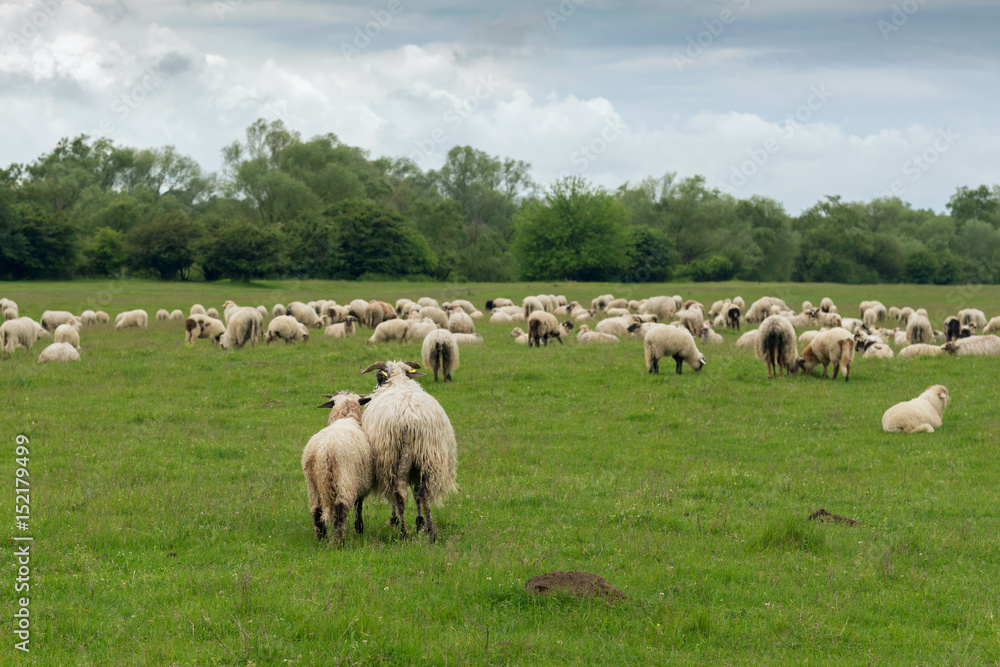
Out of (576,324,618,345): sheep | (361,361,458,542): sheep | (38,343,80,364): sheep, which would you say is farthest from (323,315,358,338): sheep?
(361,361,458,542): sheep

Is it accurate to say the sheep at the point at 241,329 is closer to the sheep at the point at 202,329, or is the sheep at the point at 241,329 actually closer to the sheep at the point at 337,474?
the sheep at the point at 202,329

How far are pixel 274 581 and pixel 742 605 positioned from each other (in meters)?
4.35

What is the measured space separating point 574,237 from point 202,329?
203ft

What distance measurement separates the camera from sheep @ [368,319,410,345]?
29.2m

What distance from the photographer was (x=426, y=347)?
21.0 metres

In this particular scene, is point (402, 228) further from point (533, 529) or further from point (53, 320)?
point (533, 529)

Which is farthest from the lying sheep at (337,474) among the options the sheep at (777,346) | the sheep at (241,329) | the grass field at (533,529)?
the sheep at (241,329)

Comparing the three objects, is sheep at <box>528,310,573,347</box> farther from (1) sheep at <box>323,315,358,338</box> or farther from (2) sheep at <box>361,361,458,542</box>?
(2) sheep at <box>361,361,458,542</box>

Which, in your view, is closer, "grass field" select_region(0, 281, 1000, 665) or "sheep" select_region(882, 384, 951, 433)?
"grass field" select_region(0, 281, 1000, 665)

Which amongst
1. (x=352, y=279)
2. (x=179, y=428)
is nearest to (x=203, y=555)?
(x=179, y=428)

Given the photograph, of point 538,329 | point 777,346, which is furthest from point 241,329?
point 777,346

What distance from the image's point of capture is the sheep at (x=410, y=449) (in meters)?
9.08

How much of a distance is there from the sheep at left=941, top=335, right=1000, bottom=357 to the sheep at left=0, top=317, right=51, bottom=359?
92.2 feet

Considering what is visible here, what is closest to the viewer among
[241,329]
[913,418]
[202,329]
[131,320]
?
[913,418]
